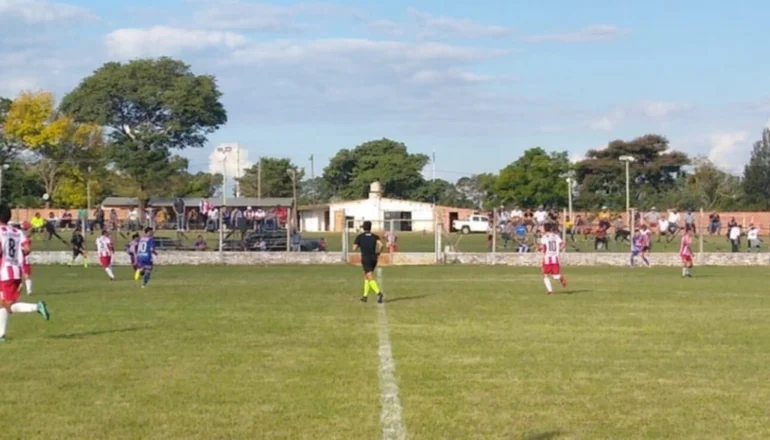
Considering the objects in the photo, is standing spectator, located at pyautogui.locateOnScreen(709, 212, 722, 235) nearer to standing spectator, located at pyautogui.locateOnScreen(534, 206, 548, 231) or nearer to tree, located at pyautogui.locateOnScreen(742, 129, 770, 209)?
standing spectator, located at pyautogui.locateOnScreen(534, 206, 548, 231)

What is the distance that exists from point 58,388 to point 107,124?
8669 cm

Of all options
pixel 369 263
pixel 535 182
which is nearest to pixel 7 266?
pixel 369 263

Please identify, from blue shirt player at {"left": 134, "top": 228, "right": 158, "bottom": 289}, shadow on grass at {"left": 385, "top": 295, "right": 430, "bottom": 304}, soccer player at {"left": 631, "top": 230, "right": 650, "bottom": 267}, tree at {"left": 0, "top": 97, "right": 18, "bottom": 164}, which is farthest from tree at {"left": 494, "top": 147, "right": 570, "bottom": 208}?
shadow on grass at {"left": 385, "top": 295, "right": 430, "bottom": 304}

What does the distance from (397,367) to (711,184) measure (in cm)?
9243

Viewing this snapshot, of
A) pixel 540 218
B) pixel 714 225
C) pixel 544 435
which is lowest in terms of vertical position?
pixel 544 435

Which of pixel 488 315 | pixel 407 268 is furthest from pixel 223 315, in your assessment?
pixel 407 268

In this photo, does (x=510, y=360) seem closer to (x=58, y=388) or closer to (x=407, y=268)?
(x=58, y=388)

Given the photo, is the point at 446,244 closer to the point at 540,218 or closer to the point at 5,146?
the point at 540,218

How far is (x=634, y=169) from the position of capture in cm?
10525

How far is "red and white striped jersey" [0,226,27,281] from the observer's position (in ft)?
49.3

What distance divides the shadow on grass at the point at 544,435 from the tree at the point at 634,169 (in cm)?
9526

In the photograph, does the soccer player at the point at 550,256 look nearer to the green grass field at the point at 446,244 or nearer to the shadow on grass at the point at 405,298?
the shadow on grass at the point at 405,298

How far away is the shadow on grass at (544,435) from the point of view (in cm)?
838

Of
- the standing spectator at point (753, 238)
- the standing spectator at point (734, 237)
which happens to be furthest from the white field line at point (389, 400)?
the standing spectator at point (753, 238)
